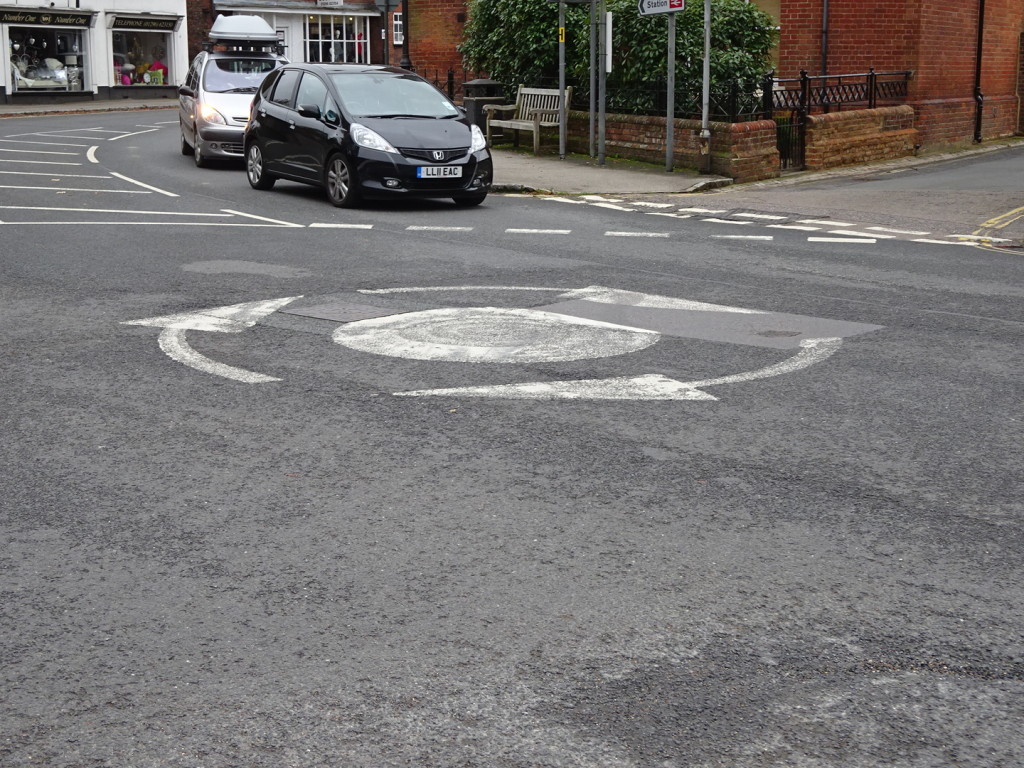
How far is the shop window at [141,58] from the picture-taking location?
1852 inches

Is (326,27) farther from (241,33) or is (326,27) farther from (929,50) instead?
(929,50)

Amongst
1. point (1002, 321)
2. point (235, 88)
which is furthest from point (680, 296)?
point (235, 88)

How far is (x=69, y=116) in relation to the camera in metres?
37.5

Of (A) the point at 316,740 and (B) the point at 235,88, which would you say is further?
(B) the point at 235,88

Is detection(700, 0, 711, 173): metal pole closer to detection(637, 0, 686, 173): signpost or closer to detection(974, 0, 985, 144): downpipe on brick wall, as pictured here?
detection(637, 0, 686, 173): signpost

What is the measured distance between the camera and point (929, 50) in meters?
25.6

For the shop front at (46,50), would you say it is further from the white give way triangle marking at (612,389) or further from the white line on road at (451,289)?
the white give way triangle marking at (612,389)

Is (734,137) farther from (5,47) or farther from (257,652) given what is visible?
(5,47)

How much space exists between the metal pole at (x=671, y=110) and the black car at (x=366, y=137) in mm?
3757

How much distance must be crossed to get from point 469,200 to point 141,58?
35381mm

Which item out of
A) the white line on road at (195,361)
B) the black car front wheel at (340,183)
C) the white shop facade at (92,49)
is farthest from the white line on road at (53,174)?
the white shop facade at (92,49)

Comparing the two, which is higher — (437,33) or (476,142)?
(437,33)

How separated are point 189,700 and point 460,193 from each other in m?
12.9

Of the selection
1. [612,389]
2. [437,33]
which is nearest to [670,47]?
[612,389]
